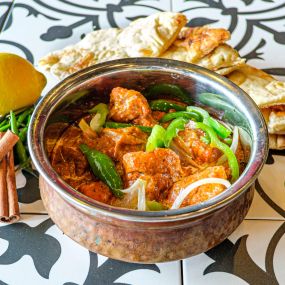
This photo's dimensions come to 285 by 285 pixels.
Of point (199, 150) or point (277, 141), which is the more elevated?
point (199, 150)

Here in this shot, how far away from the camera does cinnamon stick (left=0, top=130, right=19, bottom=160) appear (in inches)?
51.0

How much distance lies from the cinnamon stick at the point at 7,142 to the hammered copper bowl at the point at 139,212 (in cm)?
11

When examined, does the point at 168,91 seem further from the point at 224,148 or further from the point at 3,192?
the point at 3,192

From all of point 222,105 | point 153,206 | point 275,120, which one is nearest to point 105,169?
point 153,206

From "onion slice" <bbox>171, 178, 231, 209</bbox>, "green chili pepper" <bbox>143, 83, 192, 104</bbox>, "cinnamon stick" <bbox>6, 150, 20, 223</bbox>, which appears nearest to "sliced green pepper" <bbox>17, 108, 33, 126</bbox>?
"cinnamon stick" <bbox>6, 150, 20, 223</bbox>

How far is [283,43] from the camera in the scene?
1871 millimetres

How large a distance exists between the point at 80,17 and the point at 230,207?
1225mm

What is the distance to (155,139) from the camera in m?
1.25

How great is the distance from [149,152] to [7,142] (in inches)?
15.7

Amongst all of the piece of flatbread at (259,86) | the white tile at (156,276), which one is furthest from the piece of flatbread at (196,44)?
the white tile at (156,276)

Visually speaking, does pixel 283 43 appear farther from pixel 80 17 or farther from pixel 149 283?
pixel 149 283

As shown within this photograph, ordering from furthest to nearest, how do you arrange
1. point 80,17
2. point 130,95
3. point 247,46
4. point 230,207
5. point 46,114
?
point 80,17
point 247,46
point 130,95
point 46,114
point 230,207

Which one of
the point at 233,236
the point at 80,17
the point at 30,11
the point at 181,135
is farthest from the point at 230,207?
the point at 30,11

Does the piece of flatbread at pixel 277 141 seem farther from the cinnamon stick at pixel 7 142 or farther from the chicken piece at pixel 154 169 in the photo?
the cinnamon stick at pixel 7 142
